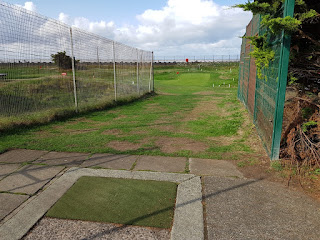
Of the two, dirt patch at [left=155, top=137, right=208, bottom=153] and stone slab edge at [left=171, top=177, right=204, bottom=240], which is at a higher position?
dirt patch at [left=155, top=137, right=208, bottom=153]

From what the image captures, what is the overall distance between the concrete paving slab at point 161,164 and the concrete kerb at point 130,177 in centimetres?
21

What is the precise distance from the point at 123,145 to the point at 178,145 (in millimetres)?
1147

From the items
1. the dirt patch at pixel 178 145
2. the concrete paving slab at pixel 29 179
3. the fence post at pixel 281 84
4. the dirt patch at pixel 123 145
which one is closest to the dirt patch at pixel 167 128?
the dirt patch at pixel 178 145

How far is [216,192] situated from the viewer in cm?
332

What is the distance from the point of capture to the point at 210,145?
5.32m

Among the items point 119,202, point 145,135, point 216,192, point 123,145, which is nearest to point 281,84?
point 216,192

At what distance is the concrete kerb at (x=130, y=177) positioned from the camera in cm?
254

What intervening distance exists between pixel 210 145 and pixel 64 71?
17.0 ft

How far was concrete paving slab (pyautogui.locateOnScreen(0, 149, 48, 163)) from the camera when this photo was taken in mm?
4316

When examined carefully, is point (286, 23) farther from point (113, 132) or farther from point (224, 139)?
point (113, 132)

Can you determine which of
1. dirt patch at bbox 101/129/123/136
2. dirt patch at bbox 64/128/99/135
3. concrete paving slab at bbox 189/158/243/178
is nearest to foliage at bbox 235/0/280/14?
concrete paving slab at bbox 189/158/243/178

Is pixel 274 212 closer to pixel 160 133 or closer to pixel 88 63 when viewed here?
pixel 160 133

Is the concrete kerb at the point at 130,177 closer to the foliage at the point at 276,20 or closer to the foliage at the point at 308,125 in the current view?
the foliage at the point at 308,125

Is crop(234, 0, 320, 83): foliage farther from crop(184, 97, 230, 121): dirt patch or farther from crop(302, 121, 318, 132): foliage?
crop(184, 97, 230, 121): dirt patch
